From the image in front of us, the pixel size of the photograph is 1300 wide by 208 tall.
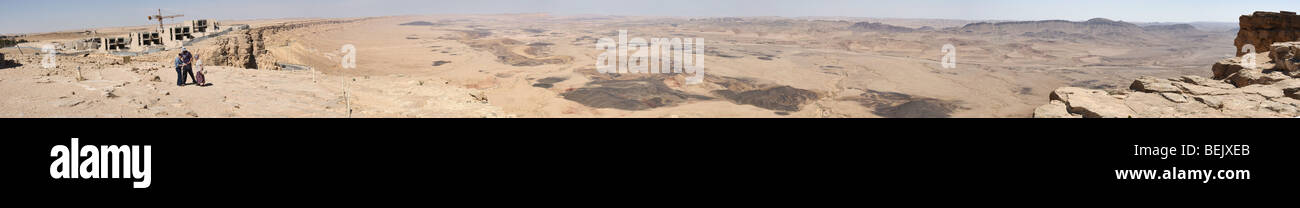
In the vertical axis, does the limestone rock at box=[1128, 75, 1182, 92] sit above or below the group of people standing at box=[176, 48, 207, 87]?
below

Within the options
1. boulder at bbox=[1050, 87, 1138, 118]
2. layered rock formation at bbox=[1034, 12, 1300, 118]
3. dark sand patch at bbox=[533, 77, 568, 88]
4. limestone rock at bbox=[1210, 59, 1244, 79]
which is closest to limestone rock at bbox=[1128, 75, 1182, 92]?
layered rock formation at bbox=[1034, 12, 1300, 118]

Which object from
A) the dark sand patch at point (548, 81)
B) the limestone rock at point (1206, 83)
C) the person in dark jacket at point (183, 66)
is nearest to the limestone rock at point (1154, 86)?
the limestone rock at point (1206, 83)

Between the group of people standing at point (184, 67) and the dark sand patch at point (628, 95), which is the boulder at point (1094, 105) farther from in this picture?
the group of people standing at point (184, 67)

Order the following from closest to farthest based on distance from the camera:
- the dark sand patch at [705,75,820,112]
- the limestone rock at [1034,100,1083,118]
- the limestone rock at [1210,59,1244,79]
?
the limestone rock at [1034,100,1083,118] → the limestone rock at [1210,59,1244,79] → the dark sand patch at [705,75,820,112]

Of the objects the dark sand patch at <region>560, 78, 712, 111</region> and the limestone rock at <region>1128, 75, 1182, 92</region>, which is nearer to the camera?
the limestone rock at <region>1128, 75, 1182, 92</region>

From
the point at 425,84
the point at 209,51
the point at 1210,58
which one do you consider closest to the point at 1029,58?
the point at 1210,58

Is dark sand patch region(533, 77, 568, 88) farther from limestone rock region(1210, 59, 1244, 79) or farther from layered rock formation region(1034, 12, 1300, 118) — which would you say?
limestone rock region(1210, 59, 1244, 79)

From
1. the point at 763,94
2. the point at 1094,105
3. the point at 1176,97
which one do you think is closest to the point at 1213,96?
the point at 1176,97

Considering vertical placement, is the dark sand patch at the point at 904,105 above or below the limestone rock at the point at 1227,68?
below
